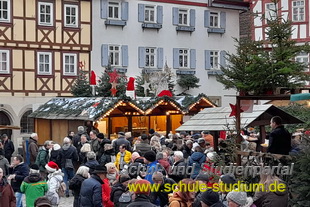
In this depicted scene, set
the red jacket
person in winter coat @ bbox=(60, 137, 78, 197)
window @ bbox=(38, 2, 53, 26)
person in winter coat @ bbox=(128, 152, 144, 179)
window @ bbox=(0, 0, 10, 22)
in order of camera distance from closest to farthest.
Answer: the red jacket → person in winter coat @ bbox=(128, 152, 144, 179) → person in winter coat @ bbox=(60, 137, 78, 197) → window @ bbox=(0, 0, 10, 22) → window @ bbox=(38, 2, 53, 26)

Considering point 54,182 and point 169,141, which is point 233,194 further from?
point 169,141

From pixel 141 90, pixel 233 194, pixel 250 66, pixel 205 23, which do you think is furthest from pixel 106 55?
pixel 233 194

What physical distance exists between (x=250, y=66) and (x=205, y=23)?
26649 mm

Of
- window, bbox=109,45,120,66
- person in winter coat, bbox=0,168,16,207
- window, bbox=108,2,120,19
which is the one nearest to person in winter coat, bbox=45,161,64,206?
person in winter coat, bbox=0,168,16,207

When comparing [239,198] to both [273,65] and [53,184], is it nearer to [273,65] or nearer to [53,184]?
[273,65]

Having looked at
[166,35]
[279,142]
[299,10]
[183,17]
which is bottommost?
[279,142]

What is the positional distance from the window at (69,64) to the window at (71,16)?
158 cm

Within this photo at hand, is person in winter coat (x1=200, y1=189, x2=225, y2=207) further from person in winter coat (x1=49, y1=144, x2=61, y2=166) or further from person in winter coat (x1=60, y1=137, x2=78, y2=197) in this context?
person in winter coat (x1=49, y1=144, x2=61, y2=166)

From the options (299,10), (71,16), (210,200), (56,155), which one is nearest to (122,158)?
(56,155)

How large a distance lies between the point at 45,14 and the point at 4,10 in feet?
7.11

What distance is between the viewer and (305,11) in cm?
3572

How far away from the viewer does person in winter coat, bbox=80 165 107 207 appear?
9.99 meters

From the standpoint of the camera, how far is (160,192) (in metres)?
9.98

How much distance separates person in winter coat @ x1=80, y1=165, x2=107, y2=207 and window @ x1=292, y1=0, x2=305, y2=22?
27909 mm
